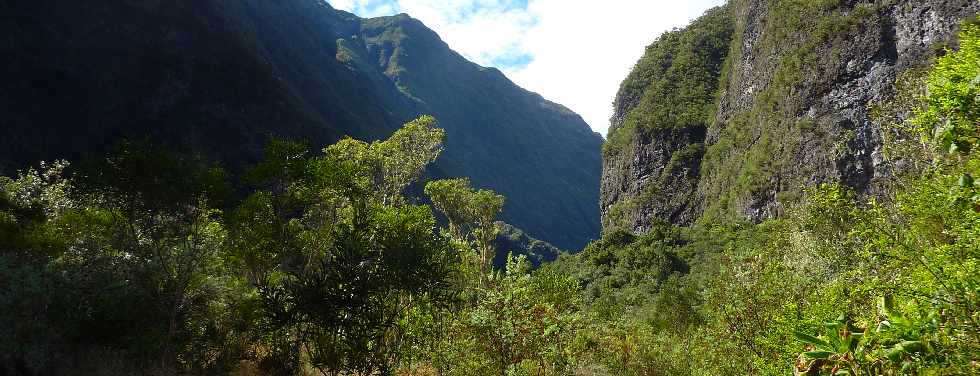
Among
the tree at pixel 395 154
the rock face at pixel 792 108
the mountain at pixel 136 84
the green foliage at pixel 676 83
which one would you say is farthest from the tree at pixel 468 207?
the green foliage at pixel 676 83

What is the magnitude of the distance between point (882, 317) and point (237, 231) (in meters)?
20.4

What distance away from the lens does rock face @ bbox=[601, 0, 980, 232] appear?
1928 inches

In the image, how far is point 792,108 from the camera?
6038 centimetres

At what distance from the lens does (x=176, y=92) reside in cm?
8612

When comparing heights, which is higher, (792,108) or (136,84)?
(136,84)

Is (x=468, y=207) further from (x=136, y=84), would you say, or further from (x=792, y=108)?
(x=136, y=84)

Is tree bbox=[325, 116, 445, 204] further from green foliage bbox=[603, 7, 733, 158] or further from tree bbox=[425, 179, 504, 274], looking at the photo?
green foliage bbox=[603, 7, 733, 158]

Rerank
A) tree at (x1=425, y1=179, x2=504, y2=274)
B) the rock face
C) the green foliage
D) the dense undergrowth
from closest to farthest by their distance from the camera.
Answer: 1. the dense undergrowth
2. tree at (x1=425, y1=179, x2=504, y2=274)
3. the rock face
4. the green foliage

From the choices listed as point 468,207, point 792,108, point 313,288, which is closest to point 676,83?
point 792,108

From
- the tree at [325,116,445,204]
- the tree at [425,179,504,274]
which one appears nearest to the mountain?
the tree at [425,179,504,274]

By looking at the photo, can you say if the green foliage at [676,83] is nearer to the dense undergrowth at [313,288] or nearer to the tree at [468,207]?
the tree at [468,207]

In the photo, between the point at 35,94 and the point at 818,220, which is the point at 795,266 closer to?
the point at 818,220

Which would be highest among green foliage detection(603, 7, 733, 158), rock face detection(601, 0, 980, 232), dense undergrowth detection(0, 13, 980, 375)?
green foliage detection(603, 7, 733, 158)

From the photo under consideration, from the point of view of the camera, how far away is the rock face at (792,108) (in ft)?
161
